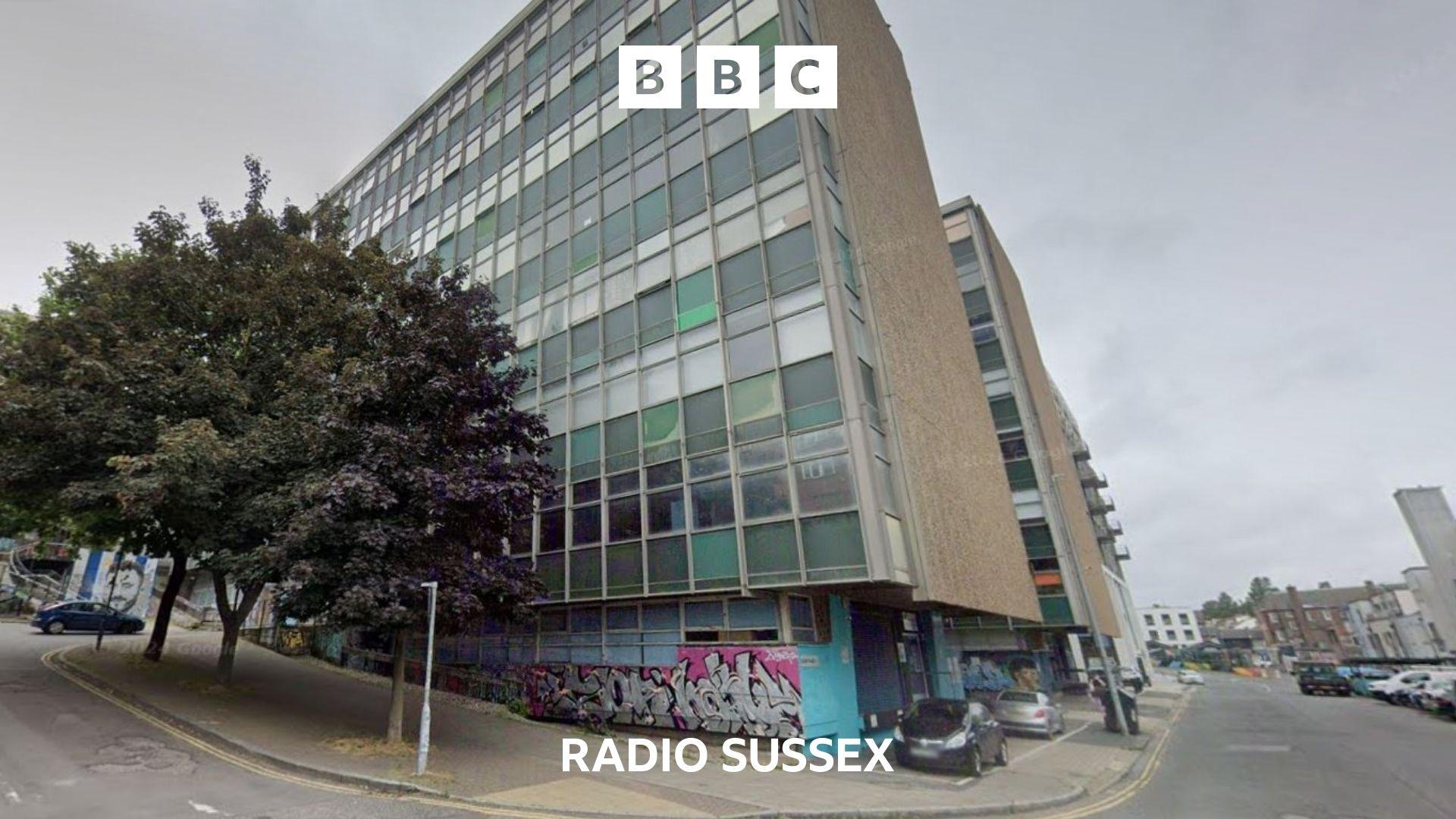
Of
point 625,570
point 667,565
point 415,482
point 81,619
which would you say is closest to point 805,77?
→ point 667,565

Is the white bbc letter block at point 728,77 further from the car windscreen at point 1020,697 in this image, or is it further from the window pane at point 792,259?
the car windscreen at point 1020,697

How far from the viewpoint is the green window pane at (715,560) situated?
659 inches

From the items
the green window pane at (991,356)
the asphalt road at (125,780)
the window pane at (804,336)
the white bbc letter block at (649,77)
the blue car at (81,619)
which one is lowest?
the asphalt road at (125,780)

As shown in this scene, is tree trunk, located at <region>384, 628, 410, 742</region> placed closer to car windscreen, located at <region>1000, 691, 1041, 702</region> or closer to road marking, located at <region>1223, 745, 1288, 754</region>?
car windscreen, located at <region>1000, 691, 1041, 702</region>


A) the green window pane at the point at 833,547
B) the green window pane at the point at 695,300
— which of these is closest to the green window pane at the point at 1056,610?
the green window pane at the point at 833,547

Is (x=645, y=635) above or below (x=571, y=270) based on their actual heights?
below

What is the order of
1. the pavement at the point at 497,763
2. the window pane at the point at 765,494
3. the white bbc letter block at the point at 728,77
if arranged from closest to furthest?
the pavement at the point at 497,763 → the window pane at the point at 765,494 → the white bbc letter block at the point at 728,77

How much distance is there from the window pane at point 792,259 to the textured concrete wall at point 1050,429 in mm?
23847

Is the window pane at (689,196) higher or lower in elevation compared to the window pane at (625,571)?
higher

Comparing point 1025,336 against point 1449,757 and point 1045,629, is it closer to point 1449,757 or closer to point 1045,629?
point 1045,629

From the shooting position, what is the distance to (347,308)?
57.2ft

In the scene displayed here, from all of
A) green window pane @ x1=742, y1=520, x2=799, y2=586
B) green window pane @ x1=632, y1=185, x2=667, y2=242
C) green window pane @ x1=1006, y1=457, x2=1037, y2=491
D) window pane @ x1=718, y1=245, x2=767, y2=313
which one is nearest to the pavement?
green window pane @ x1=742, y1=520, x2=799, y2=586

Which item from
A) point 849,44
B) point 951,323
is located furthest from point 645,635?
point 849,44

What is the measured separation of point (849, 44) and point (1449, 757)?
26.5 metres
